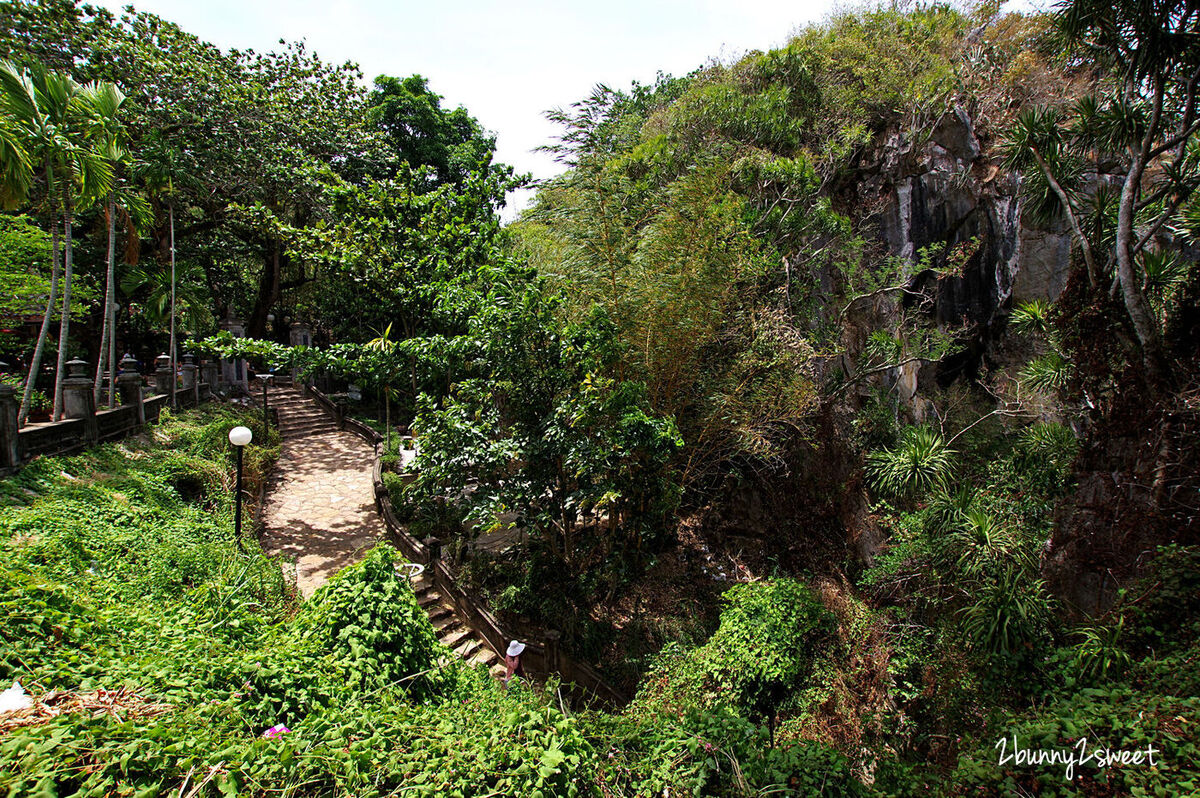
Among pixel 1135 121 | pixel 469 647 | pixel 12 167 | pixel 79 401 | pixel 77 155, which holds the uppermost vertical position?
pixel 1135 121

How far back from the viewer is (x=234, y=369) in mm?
18719

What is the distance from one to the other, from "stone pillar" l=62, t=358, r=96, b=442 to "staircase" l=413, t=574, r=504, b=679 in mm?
5843

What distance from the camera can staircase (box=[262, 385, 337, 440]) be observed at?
17.1 meters

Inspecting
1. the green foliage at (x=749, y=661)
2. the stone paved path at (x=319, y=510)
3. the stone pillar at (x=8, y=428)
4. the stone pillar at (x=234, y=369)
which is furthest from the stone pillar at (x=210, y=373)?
the green foliage at (x=749, y=661)

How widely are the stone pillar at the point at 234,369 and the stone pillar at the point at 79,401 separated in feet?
33.5

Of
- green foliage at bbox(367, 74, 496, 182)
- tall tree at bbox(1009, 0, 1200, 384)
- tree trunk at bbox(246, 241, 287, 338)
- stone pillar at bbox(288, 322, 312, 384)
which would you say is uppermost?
green foliage at bbox(367, 74, 496, 182)

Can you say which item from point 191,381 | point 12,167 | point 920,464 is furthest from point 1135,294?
point 191,381

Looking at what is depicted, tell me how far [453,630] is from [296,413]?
12847mm

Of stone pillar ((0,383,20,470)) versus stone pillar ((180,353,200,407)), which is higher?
stone pillar ((0,383,20,470))

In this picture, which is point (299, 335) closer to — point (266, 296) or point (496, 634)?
point (266, 296)

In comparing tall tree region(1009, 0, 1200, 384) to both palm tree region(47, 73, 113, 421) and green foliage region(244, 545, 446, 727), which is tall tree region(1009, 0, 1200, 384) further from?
palm tree region(47, 73, 113, 421)

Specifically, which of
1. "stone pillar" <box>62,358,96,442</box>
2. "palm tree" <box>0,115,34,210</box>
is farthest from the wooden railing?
"palm tree" <box>0,115,34,210</box>

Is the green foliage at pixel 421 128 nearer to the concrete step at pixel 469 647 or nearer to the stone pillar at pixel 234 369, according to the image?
the stone pillar at pixel 234 369

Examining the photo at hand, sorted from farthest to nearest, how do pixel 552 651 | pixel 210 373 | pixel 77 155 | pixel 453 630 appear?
pixel 210 373 < pixel 453 630 < pixel 552 651 < pixel 77 155
